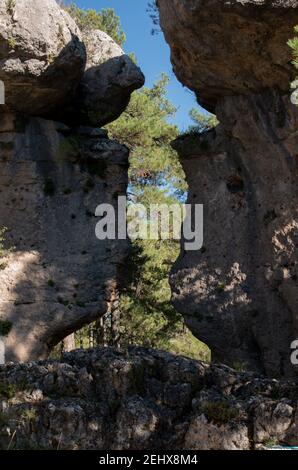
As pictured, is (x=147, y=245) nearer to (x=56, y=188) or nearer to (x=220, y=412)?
(x=56, y=188)

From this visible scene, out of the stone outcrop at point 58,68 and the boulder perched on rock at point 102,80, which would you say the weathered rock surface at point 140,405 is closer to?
the stone outcrop at point 58,68

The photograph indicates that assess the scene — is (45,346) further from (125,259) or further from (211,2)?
(211,2)

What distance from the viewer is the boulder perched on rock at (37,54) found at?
13.0m

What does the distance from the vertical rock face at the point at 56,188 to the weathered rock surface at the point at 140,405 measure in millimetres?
5351

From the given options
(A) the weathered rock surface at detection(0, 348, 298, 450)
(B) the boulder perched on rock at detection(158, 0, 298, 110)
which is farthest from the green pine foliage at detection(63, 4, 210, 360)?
(A) the weathered rock surface at detection(0, 348, 298, 450)

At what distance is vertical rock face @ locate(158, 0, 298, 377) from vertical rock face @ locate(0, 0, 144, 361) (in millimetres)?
2029

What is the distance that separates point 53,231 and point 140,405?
7572mm

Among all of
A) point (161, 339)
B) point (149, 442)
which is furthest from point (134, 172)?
point (149, 442)

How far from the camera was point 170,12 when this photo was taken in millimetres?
12000

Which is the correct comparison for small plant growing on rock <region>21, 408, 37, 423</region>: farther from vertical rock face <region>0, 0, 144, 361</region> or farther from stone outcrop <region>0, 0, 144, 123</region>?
stone outcrop <region>0, 0, 144, 123</region>

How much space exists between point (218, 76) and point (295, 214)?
3.09 meters

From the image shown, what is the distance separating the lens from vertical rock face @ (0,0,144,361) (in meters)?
14.1

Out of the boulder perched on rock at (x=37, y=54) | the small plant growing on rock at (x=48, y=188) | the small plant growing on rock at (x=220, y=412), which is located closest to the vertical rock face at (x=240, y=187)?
the boulder perched on rock at (x=37, y=54)

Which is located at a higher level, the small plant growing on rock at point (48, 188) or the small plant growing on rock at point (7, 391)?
the small plant growing on rock at point (48, 188)
